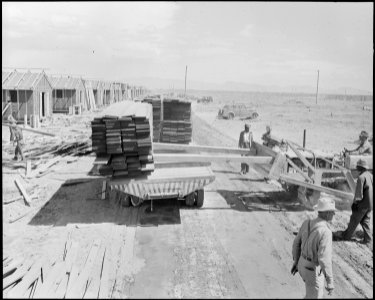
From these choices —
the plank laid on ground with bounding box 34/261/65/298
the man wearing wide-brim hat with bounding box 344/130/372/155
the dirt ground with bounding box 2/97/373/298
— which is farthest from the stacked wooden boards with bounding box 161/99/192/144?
the plank laid on ground with bounding box 34/261/65/298

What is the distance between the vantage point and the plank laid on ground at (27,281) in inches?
216

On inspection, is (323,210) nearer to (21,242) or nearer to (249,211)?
(249,211)

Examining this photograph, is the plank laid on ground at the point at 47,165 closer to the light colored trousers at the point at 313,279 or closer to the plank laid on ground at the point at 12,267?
the plank laid on ground at the point at 12,267

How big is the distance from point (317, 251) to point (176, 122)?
12.3 m

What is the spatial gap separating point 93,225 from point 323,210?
572 cm

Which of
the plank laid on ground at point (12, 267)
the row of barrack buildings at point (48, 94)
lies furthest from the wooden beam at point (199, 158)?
the row of barrack buildings at point (48, 94)

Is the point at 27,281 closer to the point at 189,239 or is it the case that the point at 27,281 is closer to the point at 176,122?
the point at 189,239

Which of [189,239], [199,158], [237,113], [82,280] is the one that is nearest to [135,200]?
[199,158]

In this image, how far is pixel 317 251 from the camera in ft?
16.5

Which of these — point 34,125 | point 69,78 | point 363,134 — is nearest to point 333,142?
point 363,134

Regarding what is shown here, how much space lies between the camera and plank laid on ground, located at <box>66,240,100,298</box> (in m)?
5.57

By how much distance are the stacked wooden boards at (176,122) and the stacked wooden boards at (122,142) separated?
8.06 meters

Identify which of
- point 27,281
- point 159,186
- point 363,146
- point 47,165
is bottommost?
point 27,281

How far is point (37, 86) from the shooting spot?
28375 mm
